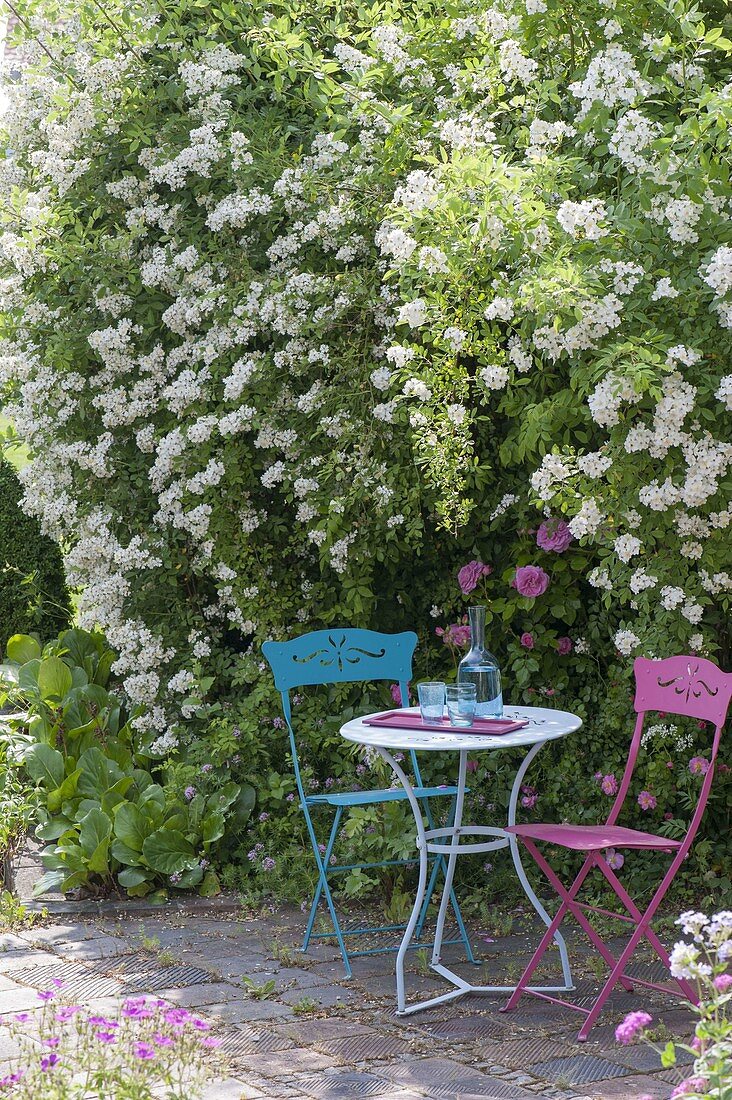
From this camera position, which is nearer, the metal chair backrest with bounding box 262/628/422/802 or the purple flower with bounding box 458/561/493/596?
the metal chair backrest with bounding box 262/628/422/802

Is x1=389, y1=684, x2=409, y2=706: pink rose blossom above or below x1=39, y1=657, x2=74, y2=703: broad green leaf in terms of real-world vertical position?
below

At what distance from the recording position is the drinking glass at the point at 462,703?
4.28 metres

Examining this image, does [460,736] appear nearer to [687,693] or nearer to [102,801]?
[687,693]

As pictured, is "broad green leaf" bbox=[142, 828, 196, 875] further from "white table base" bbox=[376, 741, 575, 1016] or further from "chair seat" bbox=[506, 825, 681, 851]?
"chair seat" bbox=[506, 825, 681, 851]

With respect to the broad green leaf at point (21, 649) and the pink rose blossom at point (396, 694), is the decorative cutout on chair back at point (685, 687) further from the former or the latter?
the broad green leaf at point (21, 649)

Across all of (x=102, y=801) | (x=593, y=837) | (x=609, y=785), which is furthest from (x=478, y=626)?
(x=102, y=801)

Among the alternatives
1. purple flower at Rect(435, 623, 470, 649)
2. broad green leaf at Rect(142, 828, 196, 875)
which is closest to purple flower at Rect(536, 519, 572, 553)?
purple flower at Rect(435, 623, 470, 649)

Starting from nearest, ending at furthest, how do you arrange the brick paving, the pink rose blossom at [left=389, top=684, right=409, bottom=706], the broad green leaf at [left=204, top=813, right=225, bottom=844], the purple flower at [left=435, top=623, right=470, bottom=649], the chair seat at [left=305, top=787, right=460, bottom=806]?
the brick paving
the chair seat at [left=305, top=787, right=460, bottom=806]
the broad green leaf at [left=204, top=813, right=225, bottom=844]
the purple flower at [left=435, top=623, right=470, bottom=649]
the pink rose blossom at [left=389, top=684, right=409, bottom=706]

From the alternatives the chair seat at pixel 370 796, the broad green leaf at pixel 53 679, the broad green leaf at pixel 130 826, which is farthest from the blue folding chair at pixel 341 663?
the broad green leaf at pixel 53 679

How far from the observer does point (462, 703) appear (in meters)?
4.30

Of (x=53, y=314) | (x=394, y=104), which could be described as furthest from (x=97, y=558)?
(x=394, y=104)

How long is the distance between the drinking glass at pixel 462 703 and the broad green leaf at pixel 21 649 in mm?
3949

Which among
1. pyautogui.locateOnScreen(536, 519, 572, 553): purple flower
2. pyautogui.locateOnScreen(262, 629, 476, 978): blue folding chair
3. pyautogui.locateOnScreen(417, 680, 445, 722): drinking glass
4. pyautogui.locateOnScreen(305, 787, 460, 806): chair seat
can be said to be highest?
pyautogui.locateOnScreen(536, 519, 572, 553): purple flower

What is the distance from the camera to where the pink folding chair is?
3861mm
